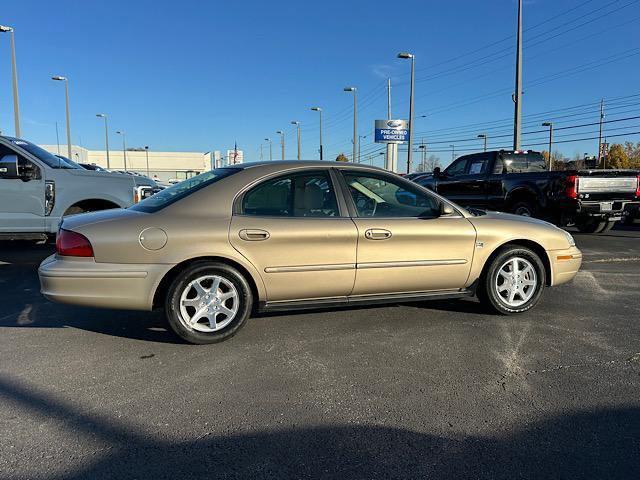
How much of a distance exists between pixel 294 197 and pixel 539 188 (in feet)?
24.4

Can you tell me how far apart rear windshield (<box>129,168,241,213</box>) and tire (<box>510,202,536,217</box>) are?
784 centimetres

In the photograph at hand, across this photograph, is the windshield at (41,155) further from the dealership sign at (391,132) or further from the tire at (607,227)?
the dealership sign at (391,132)

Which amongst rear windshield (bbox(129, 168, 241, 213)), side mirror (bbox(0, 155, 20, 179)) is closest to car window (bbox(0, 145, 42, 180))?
side mirror (bbox(0, 155, 20, 179))

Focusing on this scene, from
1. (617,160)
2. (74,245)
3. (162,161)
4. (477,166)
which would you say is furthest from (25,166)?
(162,161)

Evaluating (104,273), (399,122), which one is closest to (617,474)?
(104,273)

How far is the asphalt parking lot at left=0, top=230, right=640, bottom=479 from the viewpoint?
2.50 m

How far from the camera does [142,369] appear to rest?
3633 mm

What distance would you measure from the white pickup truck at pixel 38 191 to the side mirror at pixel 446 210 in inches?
201

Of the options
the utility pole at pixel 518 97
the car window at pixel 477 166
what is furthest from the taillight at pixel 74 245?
the utility pole at pixel 518 97

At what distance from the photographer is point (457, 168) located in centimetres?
1225

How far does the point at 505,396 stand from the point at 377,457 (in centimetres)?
114

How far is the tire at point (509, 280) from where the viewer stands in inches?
190

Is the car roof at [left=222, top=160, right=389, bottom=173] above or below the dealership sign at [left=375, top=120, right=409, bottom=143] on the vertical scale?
below

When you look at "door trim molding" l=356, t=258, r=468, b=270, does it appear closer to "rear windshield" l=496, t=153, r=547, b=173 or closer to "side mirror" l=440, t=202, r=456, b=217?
"side mirror" l=440, t=202, r=456, b=217
